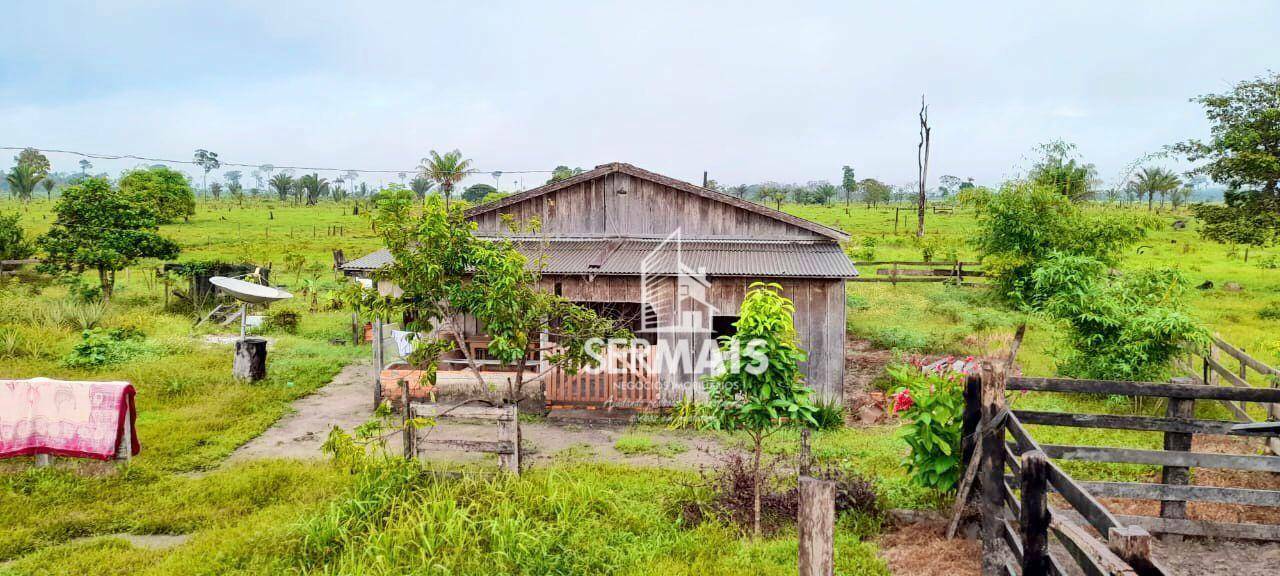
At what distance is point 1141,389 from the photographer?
20.3ft

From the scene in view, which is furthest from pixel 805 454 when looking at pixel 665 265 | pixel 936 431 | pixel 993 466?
pixel 665 265

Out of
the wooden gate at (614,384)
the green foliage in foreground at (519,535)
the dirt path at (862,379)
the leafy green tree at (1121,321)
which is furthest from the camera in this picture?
the wooden gate at (614,384)

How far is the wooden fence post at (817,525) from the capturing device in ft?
16.2

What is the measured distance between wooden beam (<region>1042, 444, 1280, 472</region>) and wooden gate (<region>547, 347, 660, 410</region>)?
8.06 metres

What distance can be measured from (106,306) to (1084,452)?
910 inches

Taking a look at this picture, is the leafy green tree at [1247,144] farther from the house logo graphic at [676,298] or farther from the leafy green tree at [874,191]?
the leafy green tree at [874,191]

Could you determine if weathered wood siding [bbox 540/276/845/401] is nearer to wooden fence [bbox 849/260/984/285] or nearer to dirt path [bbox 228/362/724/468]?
dirt path [bbox 228/362/724/468]

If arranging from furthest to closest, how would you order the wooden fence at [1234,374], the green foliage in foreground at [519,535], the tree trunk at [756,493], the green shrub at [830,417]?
the green shrub at [830,417] → the wooden fence at [1234,374] → the tree trunk at [756,493] → the green foliage in foreground at [519,535]

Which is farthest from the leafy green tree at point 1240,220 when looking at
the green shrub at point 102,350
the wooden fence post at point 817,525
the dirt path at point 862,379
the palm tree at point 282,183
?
the palm tree at point 282,183

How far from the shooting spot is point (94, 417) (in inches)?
379

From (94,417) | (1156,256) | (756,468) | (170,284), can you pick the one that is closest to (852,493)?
(756,468)

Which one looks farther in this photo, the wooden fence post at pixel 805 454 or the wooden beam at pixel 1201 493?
the wooden fence post at pixel 805 454

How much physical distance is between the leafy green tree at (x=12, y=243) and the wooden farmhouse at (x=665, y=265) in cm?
2151

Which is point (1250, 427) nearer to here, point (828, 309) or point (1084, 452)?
point (1084, 452)
